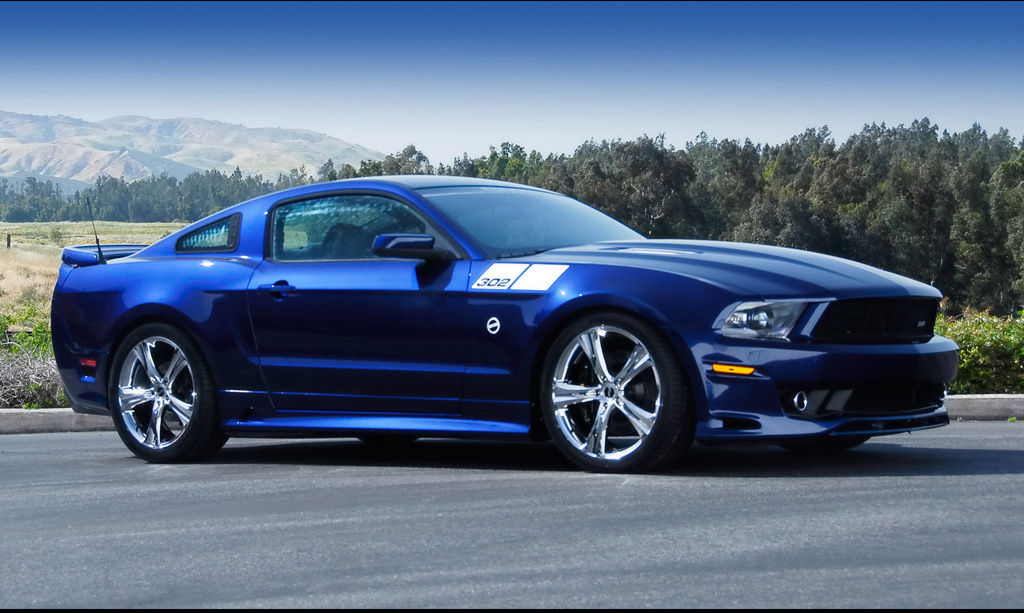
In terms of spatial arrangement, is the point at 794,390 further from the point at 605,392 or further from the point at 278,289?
the point at 278,289

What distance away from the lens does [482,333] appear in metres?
6.70

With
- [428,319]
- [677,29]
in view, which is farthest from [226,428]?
[677,29]

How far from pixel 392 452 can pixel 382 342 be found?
49.6 inches

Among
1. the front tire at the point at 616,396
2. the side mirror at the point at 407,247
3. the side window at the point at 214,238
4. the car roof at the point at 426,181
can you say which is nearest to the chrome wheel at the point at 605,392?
the front tire at the point at 616,396

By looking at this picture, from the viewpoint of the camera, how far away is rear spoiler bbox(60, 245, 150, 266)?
8430mm

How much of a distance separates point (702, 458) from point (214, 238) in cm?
294

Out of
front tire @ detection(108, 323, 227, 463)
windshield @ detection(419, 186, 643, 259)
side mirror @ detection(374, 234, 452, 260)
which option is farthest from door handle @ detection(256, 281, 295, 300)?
windshield @ detection(419, 186, 643, 259)

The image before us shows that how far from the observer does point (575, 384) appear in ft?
21.3

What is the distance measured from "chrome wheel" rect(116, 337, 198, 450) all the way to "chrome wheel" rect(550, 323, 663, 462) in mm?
2230

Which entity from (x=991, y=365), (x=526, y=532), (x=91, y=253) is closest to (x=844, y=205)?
(x=991, y=365)

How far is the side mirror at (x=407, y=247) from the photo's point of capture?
6.76 m

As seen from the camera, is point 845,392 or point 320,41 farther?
point 320,41

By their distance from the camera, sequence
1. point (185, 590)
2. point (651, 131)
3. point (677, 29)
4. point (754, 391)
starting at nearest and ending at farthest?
point (185, 590) < point (754, 391) < point (677, 29) < point (651, 131)

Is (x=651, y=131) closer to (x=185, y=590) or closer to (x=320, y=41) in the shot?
(x=320, y=41)
